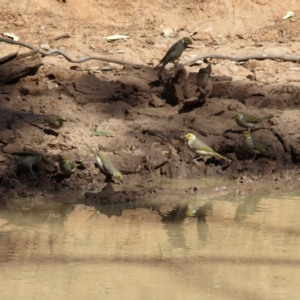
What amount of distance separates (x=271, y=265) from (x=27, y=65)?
20.0 ft

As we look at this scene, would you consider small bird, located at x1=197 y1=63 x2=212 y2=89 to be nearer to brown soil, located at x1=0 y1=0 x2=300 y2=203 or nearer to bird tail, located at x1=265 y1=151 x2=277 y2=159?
brown soil, located at x1=0 y1=0 x2=300 y2=203

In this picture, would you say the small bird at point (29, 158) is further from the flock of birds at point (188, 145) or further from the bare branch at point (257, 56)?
the bare branch at point (257, 56)

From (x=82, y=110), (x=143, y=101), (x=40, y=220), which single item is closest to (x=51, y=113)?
(x=82, y=110)

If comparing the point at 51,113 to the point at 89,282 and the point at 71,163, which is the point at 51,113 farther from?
the point at 89,282

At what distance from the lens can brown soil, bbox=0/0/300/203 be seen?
32.8 feet

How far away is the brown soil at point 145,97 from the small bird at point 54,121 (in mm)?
128

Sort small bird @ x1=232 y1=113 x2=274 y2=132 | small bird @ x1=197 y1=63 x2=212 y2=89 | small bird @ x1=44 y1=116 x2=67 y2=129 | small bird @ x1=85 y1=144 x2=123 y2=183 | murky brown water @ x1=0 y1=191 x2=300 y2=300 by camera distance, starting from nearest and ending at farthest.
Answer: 1. murky brown water @ x1=0 y1=191 x2=300 y2=300
2. small bird @ x1=85 y1=144 x2=123 y2=183
3. small bird @ x1=44 y1=116 x2=67 y2=129
4. small bird @ x1=232 y1=113 x2=274 y2=132
5. small bird @ x1=197 y1=63 x2=212 y2=89

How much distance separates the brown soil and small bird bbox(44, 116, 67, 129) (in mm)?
128

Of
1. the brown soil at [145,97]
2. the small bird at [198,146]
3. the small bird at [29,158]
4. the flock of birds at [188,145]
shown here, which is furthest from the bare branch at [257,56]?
the small bird at [29,158]

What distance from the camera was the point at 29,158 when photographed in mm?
9227

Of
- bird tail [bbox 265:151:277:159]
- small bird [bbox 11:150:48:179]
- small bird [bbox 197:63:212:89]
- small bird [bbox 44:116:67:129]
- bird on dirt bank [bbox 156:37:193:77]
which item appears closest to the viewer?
small bird [bbox 11:150:48:179]

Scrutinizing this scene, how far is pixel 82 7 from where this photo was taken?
1498 centimetres

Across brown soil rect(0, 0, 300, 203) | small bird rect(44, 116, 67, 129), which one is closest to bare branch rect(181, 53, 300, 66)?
brown soil rect(0, 0, 300, 203)

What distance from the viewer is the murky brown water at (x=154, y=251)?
19.7ft
